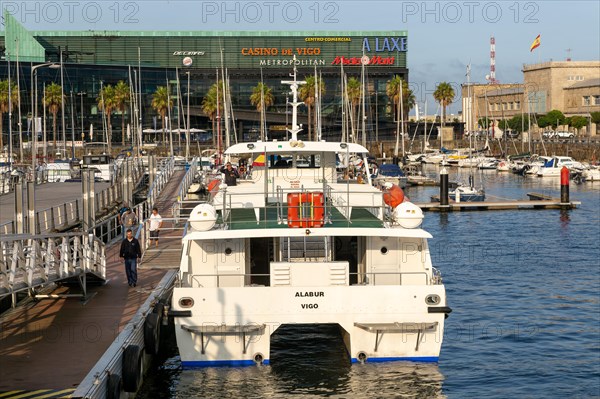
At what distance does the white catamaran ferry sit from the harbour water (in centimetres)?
57

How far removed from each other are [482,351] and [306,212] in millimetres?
7713

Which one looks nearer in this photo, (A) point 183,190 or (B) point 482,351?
(B) point 482,351

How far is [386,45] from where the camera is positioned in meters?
148

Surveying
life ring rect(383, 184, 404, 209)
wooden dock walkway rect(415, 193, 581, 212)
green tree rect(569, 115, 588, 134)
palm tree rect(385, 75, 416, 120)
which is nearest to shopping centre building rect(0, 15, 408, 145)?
palm tree rect(385, 75, 416, 120)

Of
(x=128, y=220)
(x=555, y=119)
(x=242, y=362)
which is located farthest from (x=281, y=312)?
(x=555, y=119)

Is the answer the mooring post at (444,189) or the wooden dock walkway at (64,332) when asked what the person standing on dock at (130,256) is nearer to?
the wooden dock walkway at (64,332)

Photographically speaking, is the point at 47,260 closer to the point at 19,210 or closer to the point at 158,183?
the point at 19,210

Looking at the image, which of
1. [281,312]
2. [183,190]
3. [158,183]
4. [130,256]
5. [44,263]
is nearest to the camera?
[281,312]

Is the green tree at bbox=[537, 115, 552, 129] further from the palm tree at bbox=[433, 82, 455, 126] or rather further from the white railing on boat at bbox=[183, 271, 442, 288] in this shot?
the white railing on boat at bbox=[183, 271, 442, 288]

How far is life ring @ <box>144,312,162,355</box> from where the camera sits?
21797 millimetres

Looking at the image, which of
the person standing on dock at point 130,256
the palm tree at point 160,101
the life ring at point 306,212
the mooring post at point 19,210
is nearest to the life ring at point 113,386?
the life ring at point 306,212

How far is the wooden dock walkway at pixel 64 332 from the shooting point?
18625mm

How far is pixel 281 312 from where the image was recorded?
841 inches

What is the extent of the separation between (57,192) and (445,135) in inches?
4478
